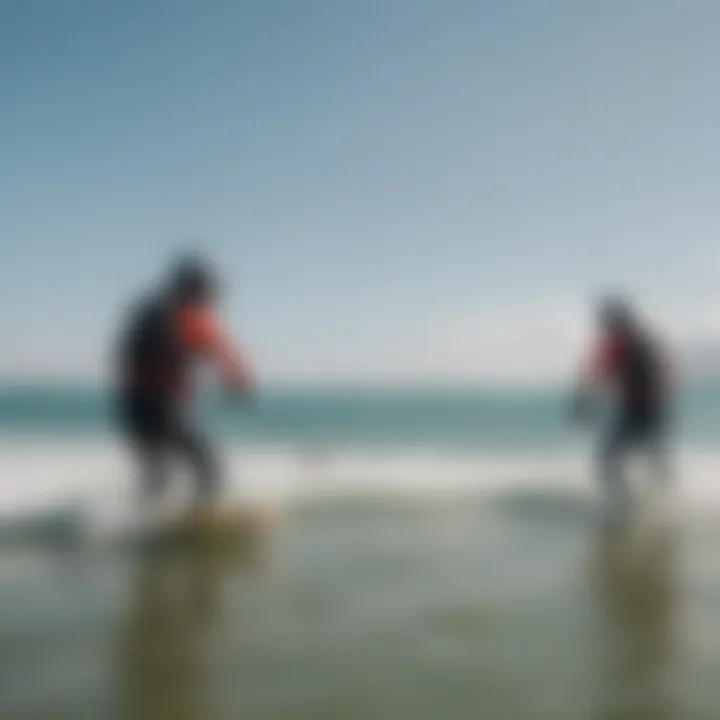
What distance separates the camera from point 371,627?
5.48 meters

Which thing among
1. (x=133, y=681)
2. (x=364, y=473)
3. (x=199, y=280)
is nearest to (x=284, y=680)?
(x=133, y=681)

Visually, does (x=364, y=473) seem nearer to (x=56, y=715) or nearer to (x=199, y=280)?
(x=199, y=280)

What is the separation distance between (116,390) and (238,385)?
1.05 metres

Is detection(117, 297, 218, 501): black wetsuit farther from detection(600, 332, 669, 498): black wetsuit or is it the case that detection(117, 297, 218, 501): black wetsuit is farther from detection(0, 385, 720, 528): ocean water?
detection(600, 332, 669, 498): black wetsuit

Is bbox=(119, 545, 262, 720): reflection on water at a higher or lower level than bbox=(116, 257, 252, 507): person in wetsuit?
lower

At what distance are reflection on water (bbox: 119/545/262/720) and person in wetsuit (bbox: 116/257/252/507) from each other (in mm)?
1113

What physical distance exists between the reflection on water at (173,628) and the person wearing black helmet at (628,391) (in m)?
3.89

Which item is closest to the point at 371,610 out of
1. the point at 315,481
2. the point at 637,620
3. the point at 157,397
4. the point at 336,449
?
the point at 637,620

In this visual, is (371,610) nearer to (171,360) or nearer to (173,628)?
(173,628)

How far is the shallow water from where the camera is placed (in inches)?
172

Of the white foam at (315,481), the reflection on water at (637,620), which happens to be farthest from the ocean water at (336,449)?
the reflection on water at (637,620)

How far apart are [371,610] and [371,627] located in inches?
14.5

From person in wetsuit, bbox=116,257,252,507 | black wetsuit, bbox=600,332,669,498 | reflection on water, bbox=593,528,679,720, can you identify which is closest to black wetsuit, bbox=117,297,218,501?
person in wetsuit, bbox=116,257,252,507

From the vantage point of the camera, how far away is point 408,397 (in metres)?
75.7
